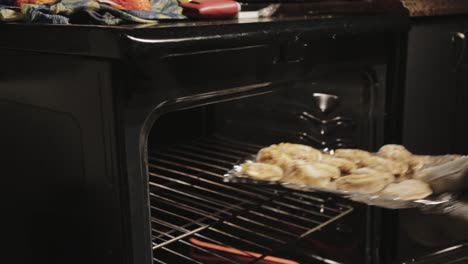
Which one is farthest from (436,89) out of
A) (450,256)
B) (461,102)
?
(450,256)

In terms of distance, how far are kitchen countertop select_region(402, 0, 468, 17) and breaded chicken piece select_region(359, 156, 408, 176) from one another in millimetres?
366

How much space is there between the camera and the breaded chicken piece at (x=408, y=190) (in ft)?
2.54

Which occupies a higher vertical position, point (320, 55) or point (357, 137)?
point (320, 55)

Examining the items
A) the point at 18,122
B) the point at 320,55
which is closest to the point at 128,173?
the point at 18,122

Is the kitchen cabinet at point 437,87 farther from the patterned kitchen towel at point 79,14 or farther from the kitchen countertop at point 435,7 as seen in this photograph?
the patterned kitchen towel at point 79,14

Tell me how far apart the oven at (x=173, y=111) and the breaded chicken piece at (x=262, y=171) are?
102 millimetres

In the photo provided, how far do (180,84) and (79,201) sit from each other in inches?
7.2

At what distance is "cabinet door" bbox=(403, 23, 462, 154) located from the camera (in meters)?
1.15

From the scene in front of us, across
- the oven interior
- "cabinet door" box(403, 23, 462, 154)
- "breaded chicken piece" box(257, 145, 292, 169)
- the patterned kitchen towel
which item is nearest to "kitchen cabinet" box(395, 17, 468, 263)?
"cabinet door" box(403, 23, 462, 154)

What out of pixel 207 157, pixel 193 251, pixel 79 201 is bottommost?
pixel 193 251

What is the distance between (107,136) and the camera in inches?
23.3

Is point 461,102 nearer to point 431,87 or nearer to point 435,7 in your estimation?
point 431,87

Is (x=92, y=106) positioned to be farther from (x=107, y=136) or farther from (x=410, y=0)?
(x=410, y=0)

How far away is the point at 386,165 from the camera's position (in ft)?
2.91
